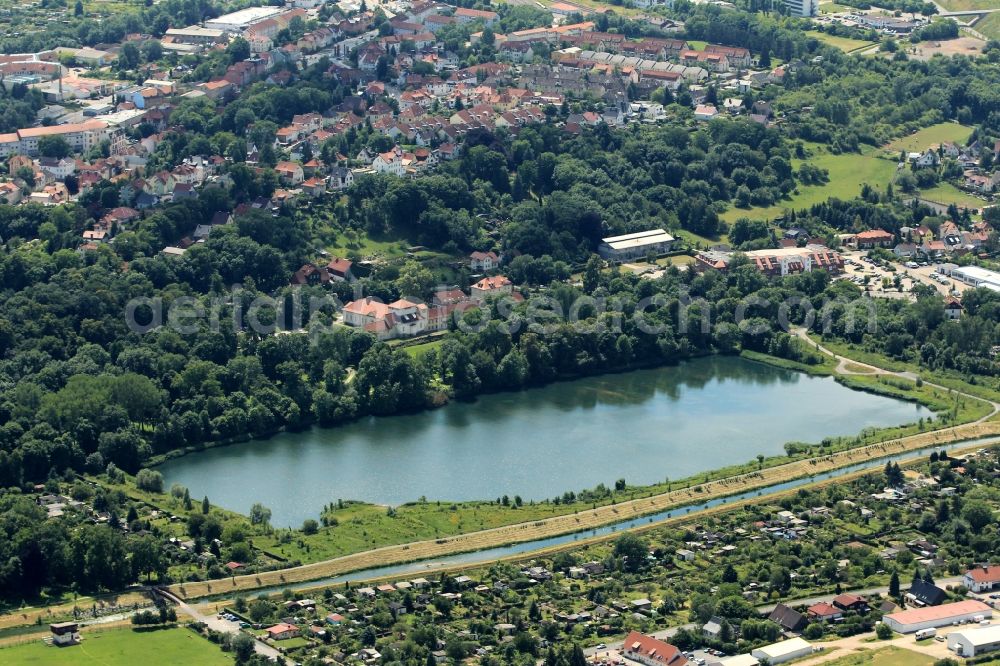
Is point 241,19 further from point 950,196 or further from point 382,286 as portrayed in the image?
point 950,196

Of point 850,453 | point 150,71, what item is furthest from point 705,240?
point 150,71

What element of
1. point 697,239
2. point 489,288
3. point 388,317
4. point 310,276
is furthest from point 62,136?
point 697,239

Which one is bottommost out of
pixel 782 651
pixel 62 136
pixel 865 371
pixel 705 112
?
pixel 865 371

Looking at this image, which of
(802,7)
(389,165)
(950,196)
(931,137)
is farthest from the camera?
(802,7)

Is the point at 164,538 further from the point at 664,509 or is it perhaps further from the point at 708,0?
the point at 708,0

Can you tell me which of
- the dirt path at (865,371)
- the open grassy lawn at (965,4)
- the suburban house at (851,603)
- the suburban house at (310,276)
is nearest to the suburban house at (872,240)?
the dirt path at (865,371)

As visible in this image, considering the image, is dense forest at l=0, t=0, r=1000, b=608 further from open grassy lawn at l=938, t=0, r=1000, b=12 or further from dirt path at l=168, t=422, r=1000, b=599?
open grassy lawn at l=938, t=0, r=1000, b=12
